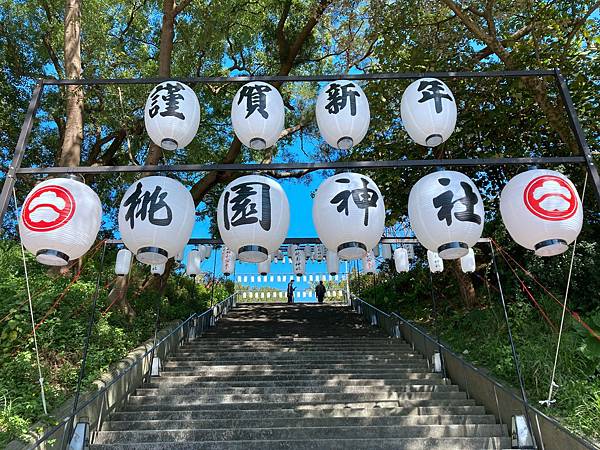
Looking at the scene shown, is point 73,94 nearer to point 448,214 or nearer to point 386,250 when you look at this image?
point 448,214

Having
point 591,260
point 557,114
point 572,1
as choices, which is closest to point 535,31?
point 572,1

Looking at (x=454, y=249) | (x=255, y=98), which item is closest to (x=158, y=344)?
(x=255, y=98)

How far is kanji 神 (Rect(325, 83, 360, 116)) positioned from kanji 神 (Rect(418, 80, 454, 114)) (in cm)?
69

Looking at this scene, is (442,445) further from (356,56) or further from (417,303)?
(356,56)

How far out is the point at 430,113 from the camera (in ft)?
14.8

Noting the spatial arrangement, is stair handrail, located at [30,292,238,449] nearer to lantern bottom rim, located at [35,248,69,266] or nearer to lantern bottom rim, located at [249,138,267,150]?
lantern bottom rim, located at [35,248,69,266]

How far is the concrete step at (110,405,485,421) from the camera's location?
584cm

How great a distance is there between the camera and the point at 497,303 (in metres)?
9.42

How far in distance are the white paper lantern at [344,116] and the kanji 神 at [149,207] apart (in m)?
1.86

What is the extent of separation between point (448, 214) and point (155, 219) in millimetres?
2739

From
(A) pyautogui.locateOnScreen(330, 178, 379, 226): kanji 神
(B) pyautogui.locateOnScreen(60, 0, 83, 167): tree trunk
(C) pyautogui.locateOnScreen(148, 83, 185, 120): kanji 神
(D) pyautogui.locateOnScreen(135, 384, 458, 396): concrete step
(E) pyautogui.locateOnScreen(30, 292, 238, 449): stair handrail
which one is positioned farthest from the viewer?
(B) pyautogui.locateOnScreen(60, 0, 83, 167): tree trunk

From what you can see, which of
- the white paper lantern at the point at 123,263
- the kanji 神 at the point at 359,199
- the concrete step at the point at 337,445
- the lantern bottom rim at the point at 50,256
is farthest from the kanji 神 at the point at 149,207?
the white paper lantern at the point at 123,263

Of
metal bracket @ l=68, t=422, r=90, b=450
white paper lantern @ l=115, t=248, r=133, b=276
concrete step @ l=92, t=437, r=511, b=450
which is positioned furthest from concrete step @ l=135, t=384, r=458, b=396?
white paper lantern @ l=115, t=248, r=133, b=276

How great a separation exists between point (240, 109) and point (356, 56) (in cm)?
982
